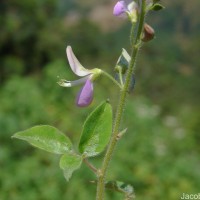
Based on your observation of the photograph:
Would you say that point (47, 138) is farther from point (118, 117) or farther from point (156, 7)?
point (156, 7)

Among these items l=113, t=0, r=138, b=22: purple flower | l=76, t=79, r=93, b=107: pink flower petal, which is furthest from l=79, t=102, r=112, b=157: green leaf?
l=113, t=0, r=138, b=22: purple flower

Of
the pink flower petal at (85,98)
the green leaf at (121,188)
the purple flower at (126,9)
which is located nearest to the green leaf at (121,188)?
the green leaf at (121,188)

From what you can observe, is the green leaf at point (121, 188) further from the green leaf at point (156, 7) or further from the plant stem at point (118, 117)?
the green leaf at point (156, 7)

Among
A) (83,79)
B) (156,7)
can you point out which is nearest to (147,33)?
(156,7)

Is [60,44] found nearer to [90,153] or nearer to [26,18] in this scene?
[26,18]

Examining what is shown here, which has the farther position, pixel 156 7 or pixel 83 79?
pixel 83 79
